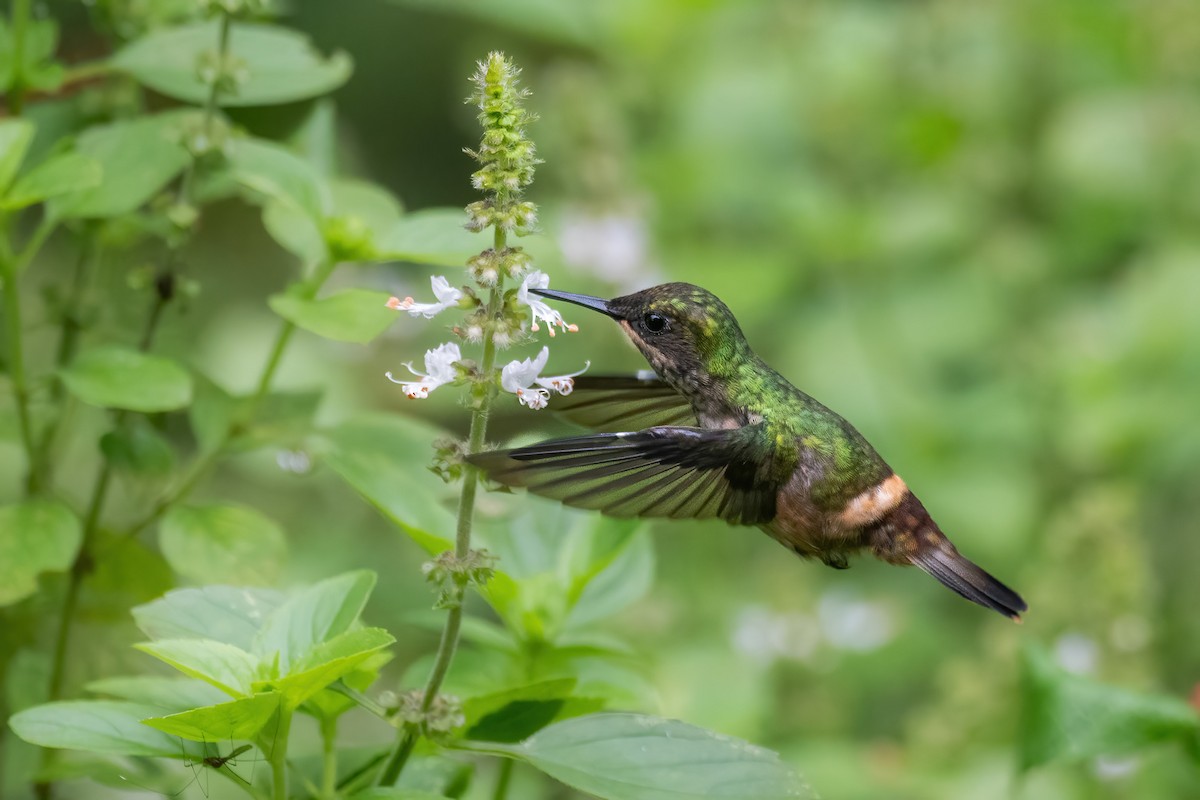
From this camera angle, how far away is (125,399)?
5.05ft

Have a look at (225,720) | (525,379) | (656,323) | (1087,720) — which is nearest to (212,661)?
(225,720)

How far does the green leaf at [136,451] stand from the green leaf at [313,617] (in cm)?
51

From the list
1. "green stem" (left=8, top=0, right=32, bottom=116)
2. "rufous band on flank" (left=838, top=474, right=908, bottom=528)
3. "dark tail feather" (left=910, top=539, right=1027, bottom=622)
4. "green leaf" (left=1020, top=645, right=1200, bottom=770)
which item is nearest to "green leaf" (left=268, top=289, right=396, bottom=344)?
"green stem" (left=8, top=0, right=32, bottom=116)

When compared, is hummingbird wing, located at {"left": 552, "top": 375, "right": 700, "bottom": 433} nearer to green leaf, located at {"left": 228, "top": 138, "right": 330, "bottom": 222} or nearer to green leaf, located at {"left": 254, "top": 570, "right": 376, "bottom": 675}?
green leaf, located at {"left": 228, "top": 138, "right": 330, "bottom": 222}

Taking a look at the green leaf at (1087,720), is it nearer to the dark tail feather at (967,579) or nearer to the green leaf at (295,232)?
the dark tail feather at (967,579)

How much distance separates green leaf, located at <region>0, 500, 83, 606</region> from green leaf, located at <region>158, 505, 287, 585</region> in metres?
0.12

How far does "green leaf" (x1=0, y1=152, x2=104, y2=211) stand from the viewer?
148 cm

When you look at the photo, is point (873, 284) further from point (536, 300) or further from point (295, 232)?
point (536, 300)

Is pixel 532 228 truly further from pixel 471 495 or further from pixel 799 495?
pixel 799 495

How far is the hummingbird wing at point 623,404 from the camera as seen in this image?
182cm

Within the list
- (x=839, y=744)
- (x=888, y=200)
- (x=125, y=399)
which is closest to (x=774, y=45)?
(x=888, y=200)

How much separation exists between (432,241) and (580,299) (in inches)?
7.8

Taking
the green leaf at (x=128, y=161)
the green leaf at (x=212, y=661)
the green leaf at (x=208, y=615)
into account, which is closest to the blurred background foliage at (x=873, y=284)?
the green leaf at (x=128, y=161)

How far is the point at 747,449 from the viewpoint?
164cm
